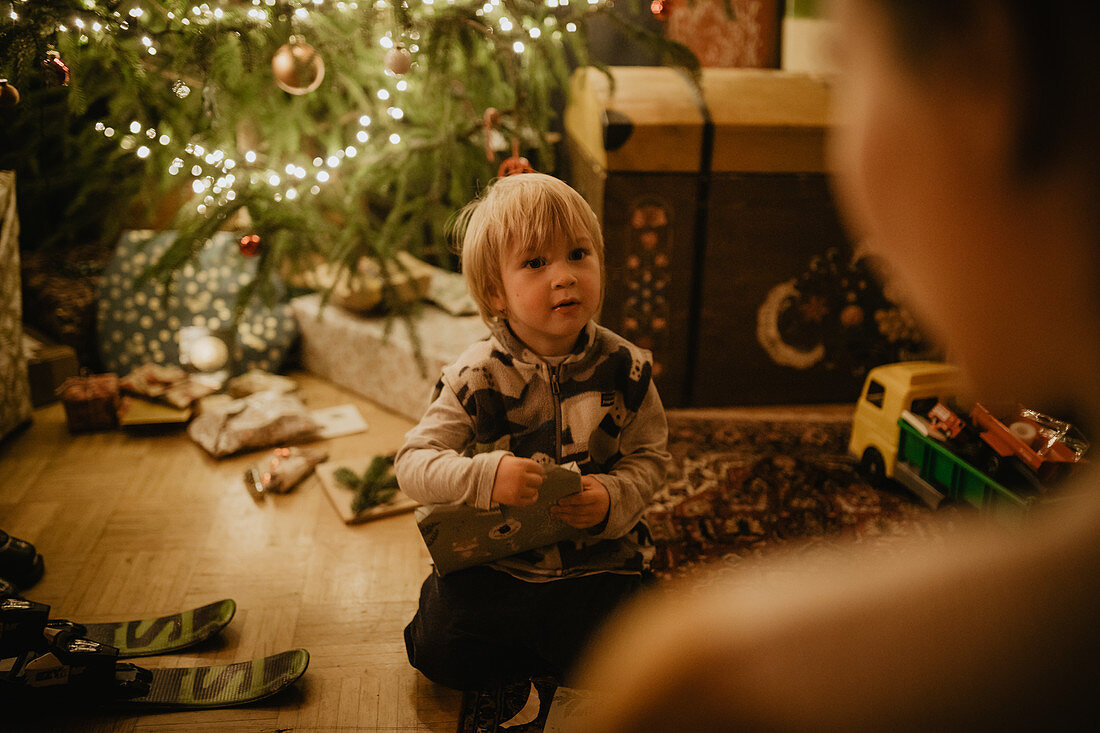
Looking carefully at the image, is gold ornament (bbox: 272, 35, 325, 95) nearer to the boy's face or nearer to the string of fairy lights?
the string of fairy lights

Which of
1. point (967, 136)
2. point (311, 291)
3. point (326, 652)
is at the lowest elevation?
point (326, 652)

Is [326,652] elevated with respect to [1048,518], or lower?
lower

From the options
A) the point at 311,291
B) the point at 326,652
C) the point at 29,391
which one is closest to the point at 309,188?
the point at 311,291

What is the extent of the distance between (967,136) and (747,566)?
3.88ft

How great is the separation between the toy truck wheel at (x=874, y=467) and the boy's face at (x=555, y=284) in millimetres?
912

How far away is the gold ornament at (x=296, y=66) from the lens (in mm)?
1534

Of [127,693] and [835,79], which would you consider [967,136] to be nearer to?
[835,79]

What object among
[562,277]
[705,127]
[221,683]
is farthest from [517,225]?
[705,127]

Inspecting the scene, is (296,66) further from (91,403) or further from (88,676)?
(88,676)

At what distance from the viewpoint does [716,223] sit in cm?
182

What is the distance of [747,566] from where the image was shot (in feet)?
4.50

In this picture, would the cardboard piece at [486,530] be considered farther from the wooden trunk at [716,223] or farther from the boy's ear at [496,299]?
the wooden trunk at [716,223]

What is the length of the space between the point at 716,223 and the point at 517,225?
93cm

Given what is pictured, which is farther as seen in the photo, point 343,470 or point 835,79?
point 343,470
